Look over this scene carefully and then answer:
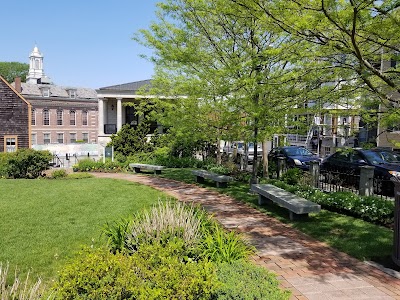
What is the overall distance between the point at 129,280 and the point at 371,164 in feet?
37.5

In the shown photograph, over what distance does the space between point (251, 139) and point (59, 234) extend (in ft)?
19.6

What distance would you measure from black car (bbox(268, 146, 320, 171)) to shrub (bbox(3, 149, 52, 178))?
10.9 metres

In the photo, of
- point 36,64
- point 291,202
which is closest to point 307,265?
point 291,202

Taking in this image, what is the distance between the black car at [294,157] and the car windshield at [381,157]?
134 inches

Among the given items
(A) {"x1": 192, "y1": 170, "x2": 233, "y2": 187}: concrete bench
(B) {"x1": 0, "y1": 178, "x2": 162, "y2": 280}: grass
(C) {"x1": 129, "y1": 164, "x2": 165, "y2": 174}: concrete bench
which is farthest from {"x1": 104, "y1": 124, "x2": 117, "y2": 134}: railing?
(A) {"x1": 192, "y1": 170, "x2": 233, "y2": 187}: concrete bench

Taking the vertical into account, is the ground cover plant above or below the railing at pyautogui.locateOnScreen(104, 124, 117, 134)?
below

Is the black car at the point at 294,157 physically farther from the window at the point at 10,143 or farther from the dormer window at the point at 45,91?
the dormer window at the point at 45,91

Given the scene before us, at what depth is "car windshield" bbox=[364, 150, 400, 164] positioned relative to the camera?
42.0 ft

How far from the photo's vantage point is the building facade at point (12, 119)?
106 feet

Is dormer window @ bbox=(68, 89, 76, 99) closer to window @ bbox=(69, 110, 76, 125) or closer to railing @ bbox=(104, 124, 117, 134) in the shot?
window @ bbox=(69, 110, 76, 125)

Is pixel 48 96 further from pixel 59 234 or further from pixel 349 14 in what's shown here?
pixel 349 14

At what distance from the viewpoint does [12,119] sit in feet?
107

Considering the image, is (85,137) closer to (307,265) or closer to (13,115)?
(13,115)

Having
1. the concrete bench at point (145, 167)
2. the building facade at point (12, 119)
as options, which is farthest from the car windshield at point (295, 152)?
the building facade at point (12, 119)
